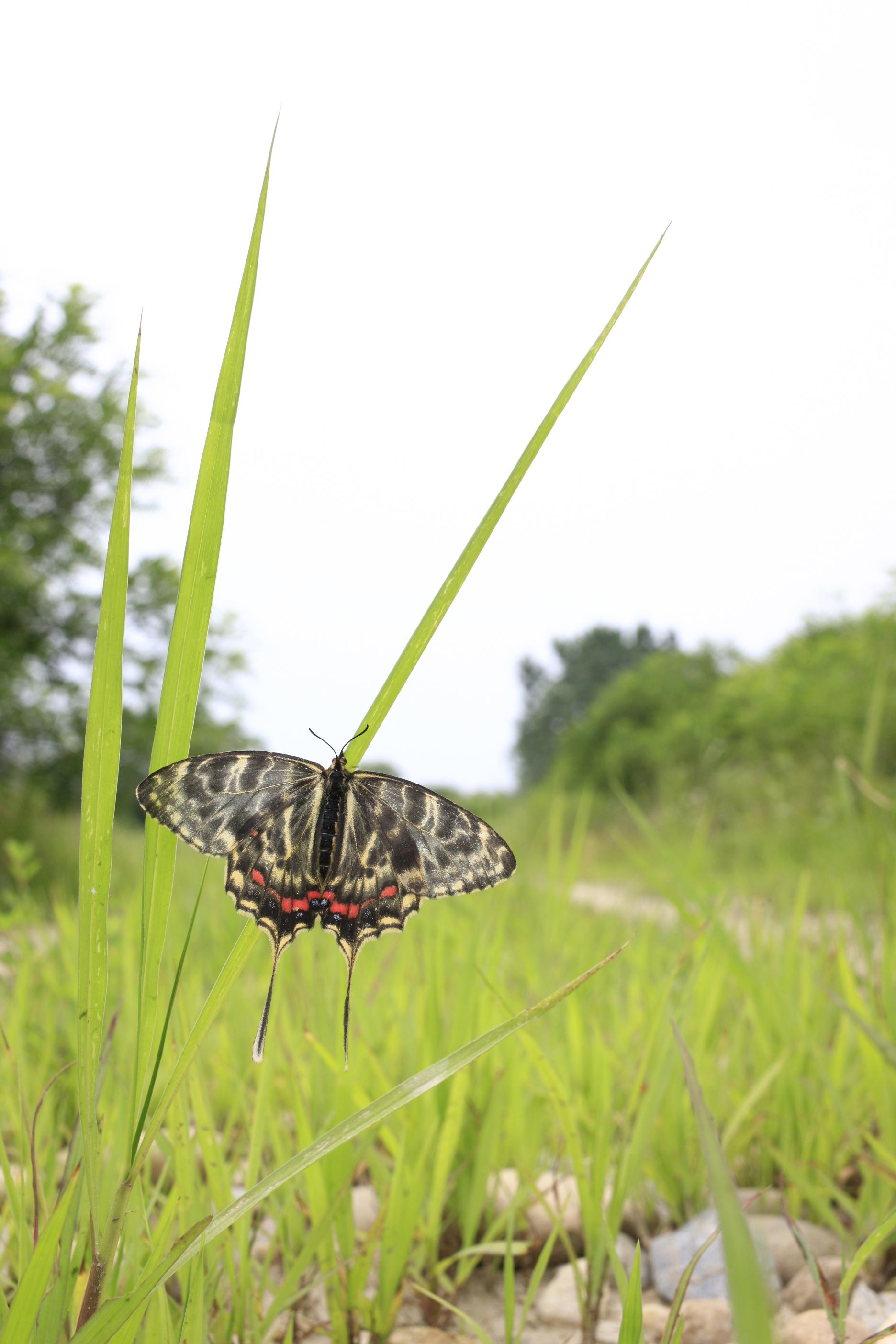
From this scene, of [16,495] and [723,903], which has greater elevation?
[16,495]

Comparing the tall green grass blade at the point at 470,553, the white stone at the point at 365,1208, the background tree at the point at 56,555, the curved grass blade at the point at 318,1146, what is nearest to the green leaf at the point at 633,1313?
the curved grass blade at the point at 318,1146

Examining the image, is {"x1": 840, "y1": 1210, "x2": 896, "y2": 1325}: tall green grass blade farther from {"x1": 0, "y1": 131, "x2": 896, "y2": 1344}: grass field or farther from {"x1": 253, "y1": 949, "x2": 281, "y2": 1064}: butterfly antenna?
{"x1": 253, "y1": 949, "x2": 281, "y2": 1064}: butterfly antenna

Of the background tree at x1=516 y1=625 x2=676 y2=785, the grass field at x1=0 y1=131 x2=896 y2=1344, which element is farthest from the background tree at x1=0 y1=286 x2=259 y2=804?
the background tree at x1=516 y1=625 x2=676 y2=785

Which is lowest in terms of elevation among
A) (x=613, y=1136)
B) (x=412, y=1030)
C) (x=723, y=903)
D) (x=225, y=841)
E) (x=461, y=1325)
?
(x=461, y=1325)

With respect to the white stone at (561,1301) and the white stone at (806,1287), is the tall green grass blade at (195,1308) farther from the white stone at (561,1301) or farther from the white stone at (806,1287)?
the white stone at (806,1287)

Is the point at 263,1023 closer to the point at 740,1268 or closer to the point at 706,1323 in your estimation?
the point at 740,1268

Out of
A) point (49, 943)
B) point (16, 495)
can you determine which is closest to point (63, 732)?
point (16, 495)

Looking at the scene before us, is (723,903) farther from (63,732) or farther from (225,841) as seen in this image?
(63,732)
